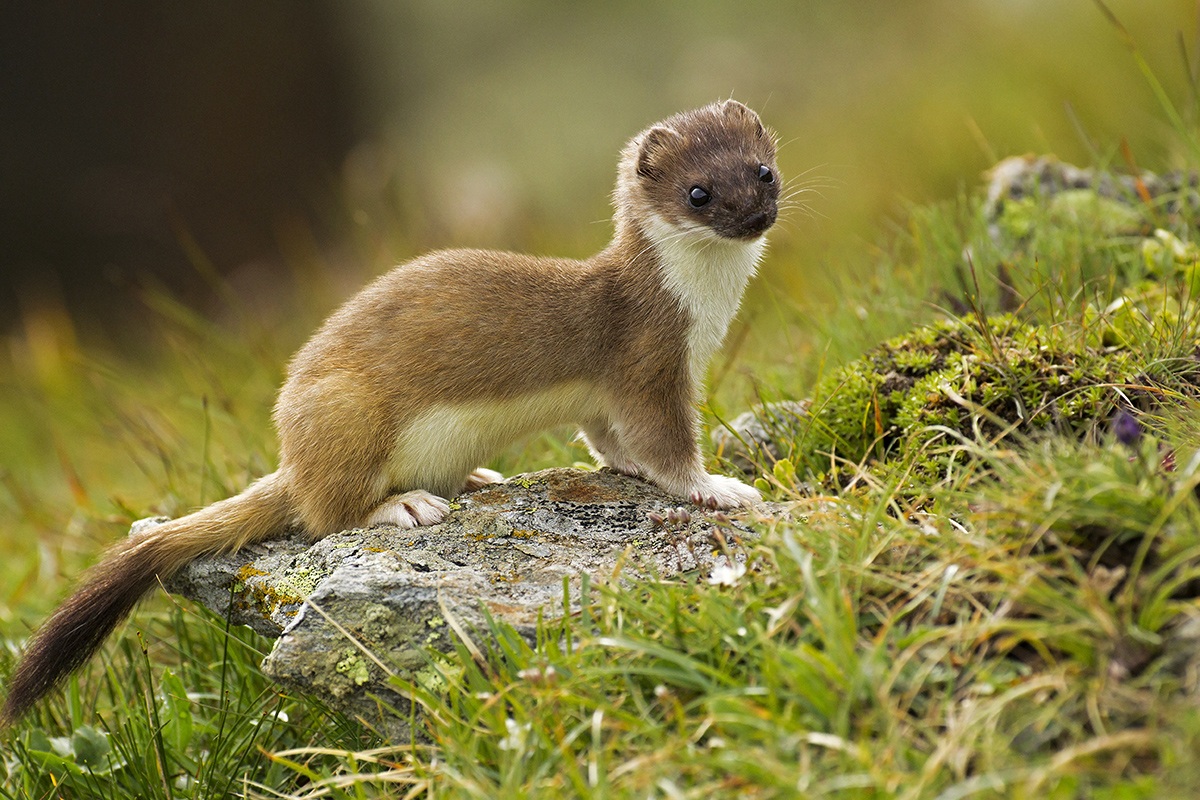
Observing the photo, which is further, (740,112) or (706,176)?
(740,112)

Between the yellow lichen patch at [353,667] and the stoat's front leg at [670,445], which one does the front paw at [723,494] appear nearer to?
the stoat's front leg at [670,445]

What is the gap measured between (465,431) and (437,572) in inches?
28.4

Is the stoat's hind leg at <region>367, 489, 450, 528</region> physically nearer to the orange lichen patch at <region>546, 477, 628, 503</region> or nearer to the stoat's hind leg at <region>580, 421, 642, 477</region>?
the orange lichen patch at <region>546, 477, 628, 503</region>

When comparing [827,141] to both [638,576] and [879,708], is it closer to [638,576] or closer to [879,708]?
[638,576]

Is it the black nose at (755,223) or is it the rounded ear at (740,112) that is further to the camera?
the rounded ear at (740,112)

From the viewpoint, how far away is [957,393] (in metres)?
3.82

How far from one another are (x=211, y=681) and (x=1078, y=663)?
9.86 ft

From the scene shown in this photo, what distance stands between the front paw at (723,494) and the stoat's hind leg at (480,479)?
87cm

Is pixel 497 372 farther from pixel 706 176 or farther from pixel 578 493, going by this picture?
pixel 706 176

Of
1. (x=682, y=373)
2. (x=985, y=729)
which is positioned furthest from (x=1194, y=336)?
(x=985, y=729)

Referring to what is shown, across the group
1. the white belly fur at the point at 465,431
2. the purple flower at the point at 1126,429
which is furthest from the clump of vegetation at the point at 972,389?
the white belly fur at the point at 465,431

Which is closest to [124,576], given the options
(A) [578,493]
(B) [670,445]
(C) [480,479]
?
(C) [480,479]

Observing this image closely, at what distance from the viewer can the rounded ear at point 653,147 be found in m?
4.22

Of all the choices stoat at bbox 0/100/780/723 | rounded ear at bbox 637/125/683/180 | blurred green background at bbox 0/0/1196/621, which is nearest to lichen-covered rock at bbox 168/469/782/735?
stoat at bbox 0/100/780/723
